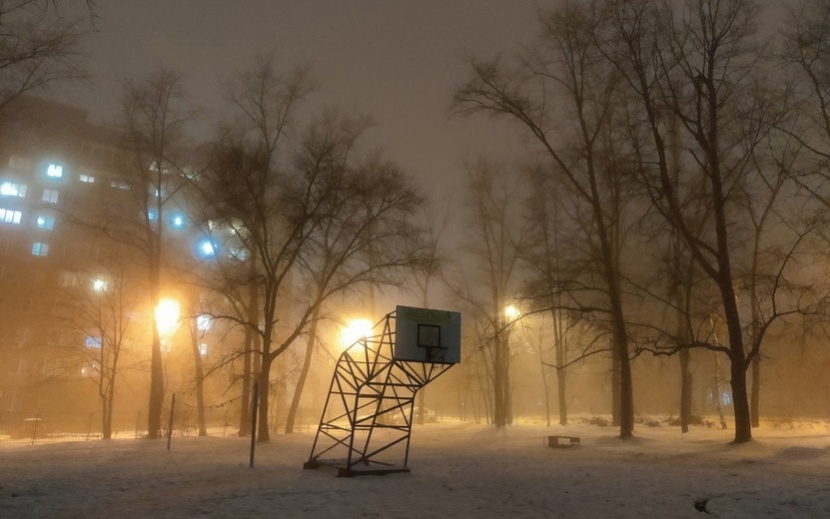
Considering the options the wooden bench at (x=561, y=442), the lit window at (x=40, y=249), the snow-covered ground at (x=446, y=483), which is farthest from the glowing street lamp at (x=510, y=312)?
→ the lit window at (x=40, y=249)

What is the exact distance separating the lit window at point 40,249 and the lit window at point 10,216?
2.88 metres

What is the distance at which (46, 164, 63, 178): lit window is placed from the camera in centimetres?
6084

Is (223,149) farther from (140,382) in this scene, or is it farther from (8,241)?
(8,241)

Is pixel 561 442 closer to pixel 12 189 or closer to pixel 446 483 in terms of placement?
pixel 446 483

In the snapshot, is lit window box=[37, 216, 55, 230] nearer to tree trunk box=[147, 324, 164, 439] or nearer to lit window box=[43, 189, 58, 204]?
lit window box=[43, 189, 58, 204]

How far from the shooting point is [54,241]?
55969mm

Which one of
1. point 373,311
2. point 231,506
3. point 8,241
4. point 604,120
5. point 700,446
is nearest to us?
point 231,506

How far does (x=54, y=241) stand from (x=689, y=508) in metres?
61.8

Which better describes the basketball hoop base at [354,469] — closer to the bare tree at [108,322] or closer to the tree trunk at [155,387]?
the tree trunk at [155,387]

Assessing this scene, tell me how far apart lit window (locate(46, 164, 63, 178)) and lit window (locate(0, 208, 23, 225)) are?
5.86 m

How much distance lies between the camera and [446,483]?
12.7 m

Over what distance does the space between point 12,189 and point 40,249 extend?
7.78 m

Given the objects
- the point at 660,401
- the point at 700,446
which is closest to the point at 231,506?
the point at 700,446

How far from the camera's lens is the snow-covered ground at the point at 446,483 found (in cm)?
942
